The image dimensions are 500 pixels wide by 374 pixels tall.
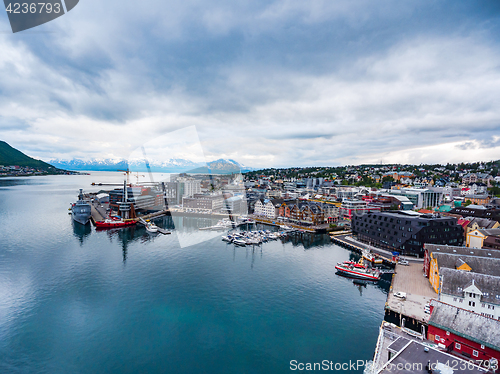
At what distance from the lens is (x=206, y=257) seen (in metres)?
15.7

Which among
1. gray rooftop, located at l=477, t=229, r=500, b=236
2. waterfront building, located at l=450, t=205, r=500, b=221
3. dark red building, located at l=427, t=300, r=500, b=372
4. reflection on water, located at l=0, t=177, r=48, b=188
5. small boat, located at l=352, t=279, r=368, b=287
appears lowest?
small boat, located at l=352, t=279, r=368, b=287

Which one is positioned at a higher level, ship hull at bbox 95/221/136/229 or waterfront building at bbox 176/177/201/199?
waterfront building at bbox 176/177/201/199

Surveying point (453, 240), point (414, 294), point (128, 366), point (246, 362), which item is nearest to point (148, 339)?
point (128, 366)

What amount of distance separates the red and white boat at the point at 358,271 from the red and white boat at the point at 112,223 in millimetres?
21380

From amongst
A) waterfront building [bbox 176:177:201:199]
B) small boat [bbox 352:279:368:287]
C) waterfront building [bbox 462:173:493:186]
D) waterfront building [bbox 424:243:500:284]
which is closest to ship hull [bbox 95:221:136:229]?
waterfront building [bbox 176:177:201:199]

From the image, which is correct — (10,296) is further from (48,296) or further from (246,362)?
(246,362)

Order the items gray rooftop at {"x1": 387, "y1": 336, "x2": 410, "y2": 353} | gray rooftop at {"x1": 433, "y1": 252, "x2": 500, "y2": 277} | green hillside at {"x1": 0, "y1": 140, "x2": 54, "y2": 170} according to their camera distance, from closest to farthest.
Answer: gray rooftop at {"x1": 387, "y1": 336, "x2": 410, "y2": 353} → gray rooftop at {"x1": 433, "y1": 252, "x2": 500, "y2": 277} → green hillside at {"x1": 0, "y1": 140, "x2": 54, "y2": 170}

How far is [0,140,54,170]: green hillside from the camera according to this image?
104431 millimetres

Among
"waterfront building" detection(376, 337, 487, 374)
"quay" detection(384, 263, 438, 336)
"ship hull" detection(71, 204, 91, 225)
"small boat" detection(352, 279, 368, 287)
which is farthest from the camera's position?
"ship hull" detection(71, 204, 91, 225)

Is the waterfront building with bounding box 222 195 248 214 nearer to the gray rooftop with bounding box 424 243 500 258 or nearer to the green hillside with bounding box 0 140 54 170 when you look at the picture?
the gray rooftop with bounding box 424 243 500 258

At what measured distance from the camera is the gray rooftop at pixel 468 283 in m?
8.11

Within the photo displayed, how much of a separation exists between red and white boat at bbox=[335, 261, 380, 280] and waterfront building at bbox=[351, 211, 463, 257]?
13.8 ft

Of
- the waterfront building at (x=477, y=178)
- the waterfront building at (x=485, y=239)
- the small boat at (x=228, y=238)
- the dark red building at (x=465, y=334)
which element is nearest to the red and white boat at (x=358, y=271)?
the dark red building at (x=465, y=334)

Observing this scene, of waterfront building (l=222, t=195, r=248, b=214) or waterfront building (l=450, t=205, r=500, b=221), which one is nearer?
waterfront building (l=450, t=205, r=500, b=221)
